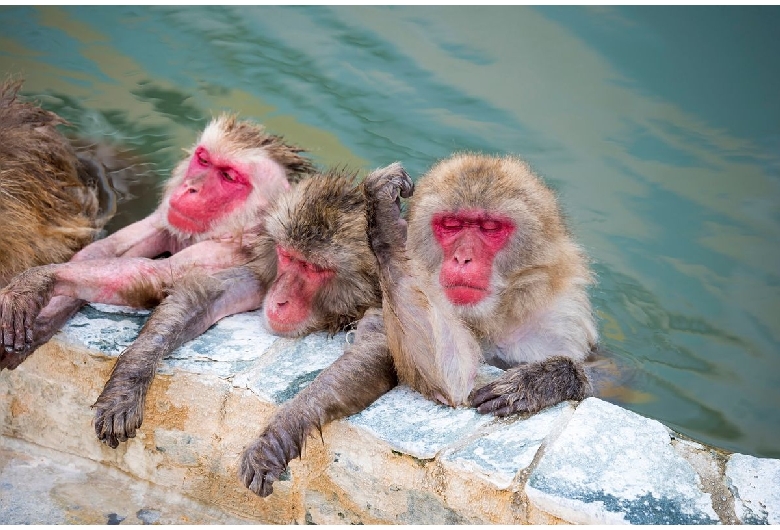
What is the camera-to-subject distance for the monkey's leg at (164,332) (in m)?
4.29

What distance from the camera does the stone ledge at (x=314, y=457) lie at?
11.9ft

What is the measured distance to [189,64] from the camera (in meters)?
10.3

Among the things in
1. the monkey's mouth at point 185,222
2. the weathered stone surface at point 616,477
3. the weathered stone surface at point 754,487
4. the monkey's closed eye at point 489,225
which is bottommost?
the monkey's mouth at point 185,222

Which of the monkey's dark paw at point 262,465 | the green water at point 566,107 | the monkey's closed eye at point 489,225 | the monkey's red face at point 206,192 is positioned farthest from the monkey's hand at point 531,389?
the green water at point 566,107

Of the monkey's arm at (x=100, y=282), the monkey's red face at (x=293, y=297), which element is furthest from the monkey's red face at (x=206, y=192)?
the monkey's red face at (x=293, y=297)

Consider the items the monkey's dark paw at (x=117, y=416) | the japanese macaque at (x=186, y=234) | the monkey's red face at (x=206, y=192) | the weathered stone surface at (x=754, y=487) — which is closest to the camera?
the weathered stone surface at (x=754, y=487)

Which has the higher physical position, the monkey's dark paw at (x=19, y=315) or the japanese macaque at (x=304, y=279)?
the japanese macaque at (x=304, y=279)

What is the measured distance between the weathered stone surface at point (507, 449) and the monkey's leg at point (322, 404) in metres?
0.54

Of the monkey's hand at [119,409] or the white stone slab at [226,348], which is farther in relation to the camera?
the white stone slab at [226,348]

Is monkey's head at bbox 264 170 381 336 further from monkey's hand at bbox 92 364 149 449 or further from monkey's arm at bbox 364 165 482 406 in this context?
monkey's hand at bbox 92 364 149 449

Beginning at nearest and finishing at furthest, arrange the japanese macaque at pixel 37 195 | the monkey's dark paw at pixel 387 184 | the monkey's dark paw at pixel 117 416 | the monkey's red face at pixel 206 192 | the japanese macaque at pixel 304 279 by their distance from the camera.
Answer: the monkey's dark paw at pixel 387 184 → the monkey's dark paw at pixel 117 416 → the japanese macaque at pixel 304 279 → the japanese macaque at pixel 37 195 → the monkey's red face at pixel 206 192

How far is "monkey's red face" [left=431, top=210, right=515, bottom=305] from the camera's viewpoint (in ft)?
14.5

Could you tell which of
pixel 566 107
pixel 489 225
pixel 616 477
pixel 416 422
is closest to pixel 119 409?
pixel 416 422

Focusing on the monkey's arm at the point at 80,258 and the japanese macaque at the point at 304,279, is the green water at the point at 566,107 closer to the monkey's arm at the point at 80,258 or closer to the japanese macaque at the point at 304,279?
the monkey's arm at the point at 80,258
